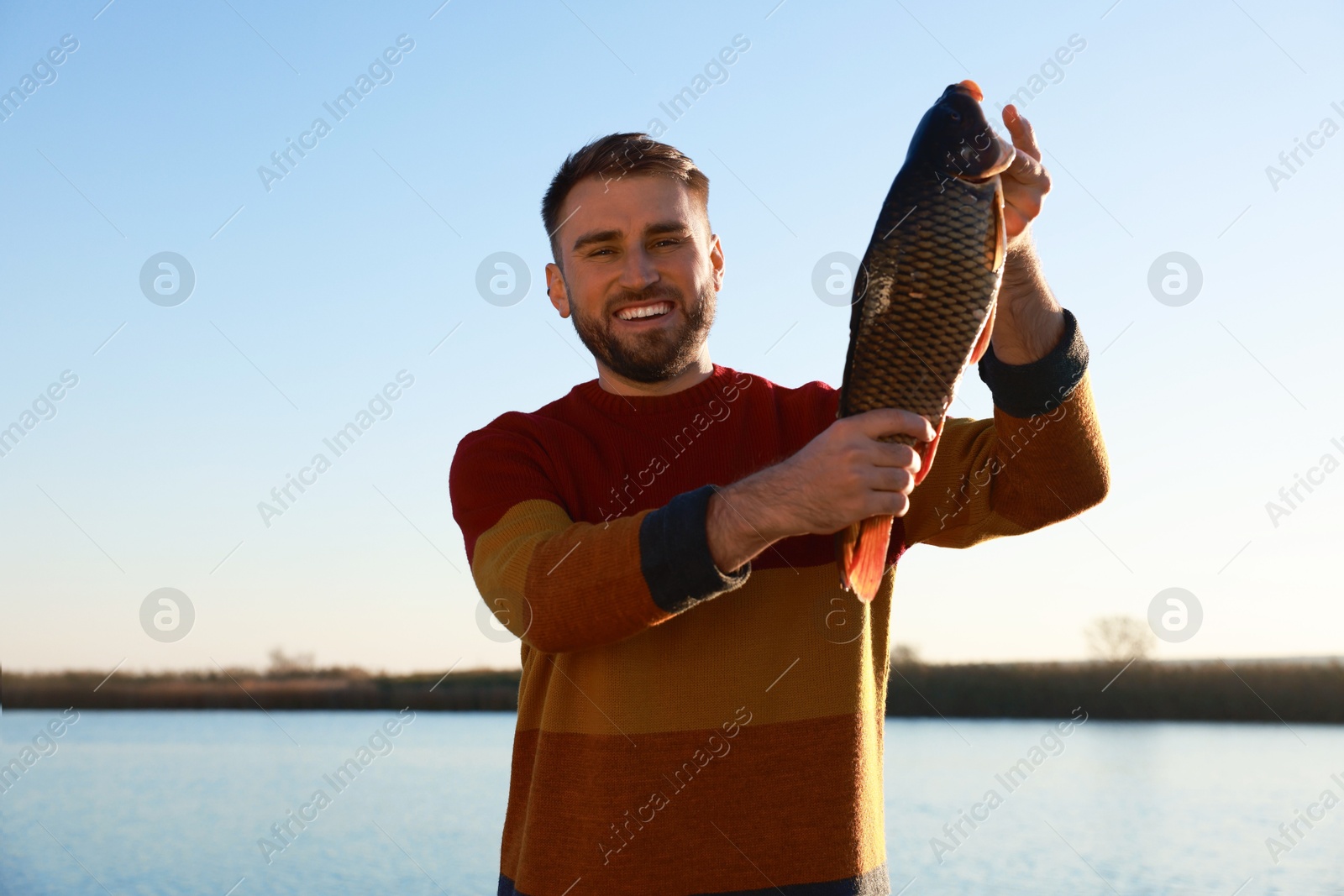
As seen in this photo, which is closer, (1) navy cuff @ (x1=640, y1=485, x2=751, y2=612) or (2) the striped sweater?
(1) navy cuff @ (x1=640, y1=485, x2=751, y2=612)

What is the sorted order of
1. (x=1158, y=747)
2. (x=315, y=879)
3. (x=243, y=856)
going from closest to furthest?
(x=315, y=879), (x=243, y=856), (x=1158, y=747)

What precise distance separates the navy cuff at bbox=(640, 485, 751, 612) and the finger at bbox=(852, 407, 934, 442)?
0.30 metres

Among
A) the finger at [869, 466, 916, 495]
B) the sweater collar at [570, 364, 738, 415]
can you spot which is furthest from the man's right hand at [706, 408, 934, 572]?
the sweater collar at [570, 364, 738, 415]

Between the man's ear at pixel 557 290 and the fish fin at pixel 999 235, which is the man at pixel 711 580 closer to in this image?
the fish fin at pixel 999 235

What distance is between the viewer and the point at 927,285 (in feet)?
5.49

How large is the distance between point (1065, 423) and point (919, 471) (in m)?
0.48

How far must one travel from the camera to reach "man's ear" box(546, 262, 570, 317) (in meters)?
2.79

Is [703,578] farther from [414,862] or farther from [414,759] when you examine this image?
[414,759]

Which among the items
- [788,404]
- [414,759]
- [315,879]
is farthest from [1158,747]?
[788,404]

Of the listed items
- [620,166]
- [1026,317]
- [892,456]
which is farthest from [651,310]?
[892,456]

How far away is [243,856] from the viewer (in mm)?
18250

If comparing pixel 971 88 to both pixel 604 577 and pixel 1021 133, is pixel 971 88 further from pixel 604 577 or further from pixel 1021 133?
pixel 604 577

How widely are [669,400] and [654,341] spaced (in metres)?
0.16

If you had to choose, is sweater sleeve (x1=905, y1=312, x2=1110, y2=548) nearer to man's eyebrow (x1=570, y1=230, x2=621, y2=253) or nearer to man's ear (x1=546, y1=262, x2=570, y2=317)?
man's eyebrow (x1=570, y1=230, x2=621, y2=253)
